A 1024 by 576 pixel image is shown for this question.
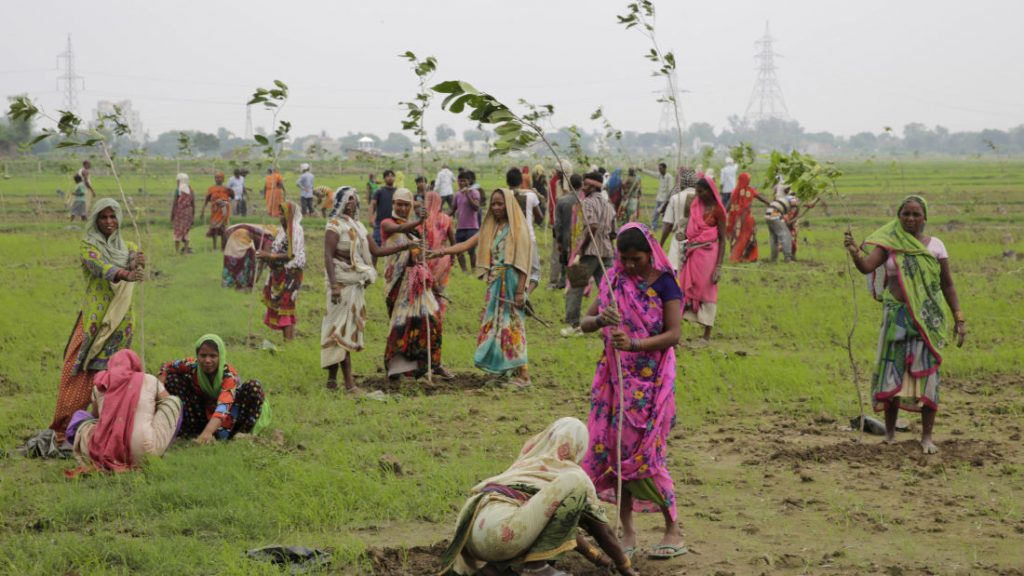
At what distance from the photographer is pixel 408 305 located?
9258mm

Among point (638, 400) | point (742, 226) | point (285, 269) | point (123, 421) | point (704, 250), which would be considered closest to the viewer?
point (638, 400)

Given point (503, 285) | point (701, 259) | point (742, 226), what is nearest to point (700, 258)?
point (701, 259)

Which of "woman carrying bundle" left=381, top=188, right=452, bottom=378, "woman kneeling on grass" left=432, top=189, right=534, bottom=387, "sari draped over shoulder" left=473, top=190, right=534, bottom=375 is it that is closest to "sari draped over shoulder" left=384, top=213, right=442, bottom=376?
"woman carrying bundle" left=381, top=188, right=452, bottom=378

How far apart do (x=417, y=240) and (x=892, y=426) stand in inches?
162

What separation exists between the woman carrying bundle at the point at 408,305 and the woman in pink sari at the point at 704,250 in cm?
292

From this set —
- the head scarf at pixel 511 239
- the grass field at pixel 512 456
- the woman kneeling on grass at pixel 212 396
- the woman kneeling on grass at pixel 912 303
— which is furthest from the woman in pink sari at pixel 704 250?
the woman kneeling on grass at pixel 212 396

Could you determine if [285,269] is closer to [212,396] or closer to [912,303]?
[212,396]

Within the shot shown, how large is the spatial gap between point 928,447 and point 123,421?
17.3 feet

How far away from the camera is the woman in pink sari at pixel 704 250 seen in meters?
10.5

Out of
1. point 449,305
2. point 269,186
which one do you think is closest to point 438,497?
point 449,305

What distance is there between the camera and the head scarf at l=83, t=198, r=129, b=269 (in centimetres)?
738

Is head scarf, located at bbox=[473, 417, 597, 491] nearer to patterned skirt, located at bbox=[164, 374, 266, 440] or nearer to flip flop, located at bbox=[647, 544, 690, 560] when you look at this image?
flip flop, located at bbox=[647, 544, 690, 560]

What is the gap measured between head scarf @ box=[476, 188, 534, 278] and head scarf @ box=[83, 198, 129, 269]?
293 cm

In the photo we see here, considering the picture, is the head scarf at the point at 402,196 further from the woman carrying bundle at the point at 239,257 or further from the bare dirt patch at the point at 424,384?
the woman carrying bundle at the point at 239,257
